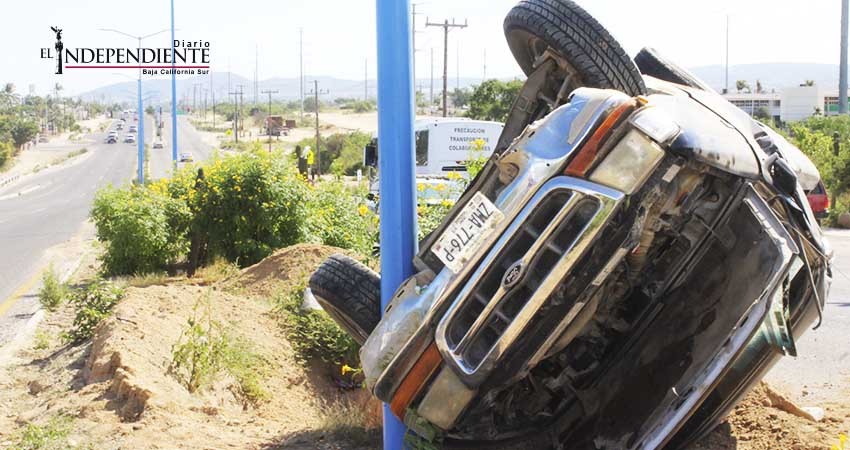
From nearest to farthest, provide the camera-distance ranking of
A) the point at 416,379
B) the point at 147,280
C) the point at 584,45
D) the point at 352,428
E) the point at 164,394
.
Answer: the point at 416,379 → the point at 584,45 → the point at 352,428 → the point at 164,394 → the point at 147,280

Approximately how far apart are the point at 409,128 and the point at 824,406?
3.01m

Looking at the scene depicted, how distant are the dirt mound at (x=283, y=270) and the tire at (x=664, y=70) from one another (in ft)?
13.8

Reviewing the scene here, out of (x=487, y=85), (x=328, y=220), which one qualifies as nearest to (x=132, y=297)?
(x=328, y=220)

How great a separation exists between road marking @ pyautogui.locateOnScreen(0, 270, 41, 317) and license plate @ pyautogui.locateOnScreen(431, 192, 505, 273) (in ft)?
32.2

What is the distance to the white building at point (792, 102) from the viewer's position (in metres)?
90.0

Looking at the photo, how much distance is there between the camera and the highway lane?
Result: 16875 mm

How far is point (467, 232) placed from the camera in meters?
4.26

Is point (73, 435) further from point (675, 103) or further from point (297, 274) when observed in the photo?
point (297, 274)

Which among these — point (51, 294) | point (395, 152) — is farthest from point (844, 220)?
point (395, 152)

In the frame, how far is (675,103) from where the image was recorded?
4.30 meters

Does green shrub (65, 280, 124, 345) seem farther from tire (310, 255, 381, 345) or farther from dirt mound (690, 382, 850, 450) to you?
dirt mound (690, 382, 850, 450)

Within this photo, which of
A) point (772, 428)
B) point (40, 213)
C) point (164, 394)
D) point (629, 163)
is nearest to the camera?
point (629, 163)

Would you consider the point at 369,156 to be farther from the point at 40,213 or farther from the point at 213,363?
the point at 40,213

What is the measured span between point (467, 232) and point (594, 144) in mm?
658
